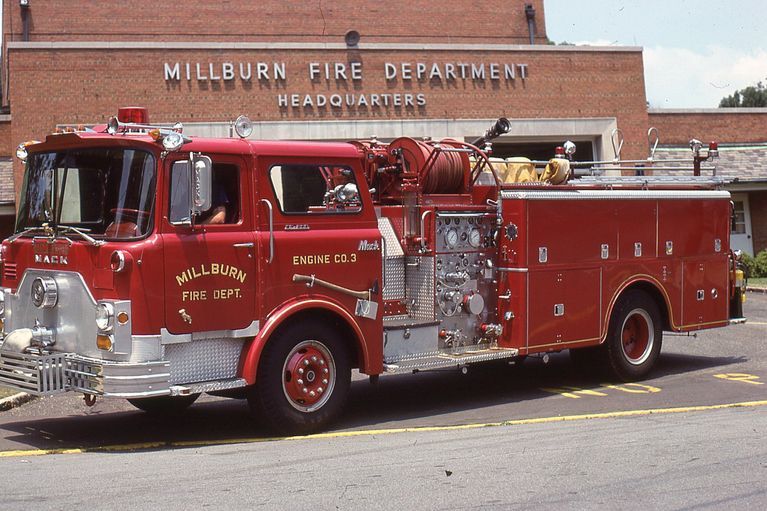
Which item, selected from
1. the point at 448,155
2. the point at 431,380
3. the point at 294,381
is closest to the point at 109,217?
the point at 294,381

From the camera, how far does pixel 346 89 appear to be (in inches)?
1115

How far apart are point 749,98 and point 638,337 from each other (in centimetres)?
7411

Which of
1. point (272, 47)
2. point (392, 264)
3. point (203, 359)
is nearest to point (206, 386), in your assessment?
point (203, 359)

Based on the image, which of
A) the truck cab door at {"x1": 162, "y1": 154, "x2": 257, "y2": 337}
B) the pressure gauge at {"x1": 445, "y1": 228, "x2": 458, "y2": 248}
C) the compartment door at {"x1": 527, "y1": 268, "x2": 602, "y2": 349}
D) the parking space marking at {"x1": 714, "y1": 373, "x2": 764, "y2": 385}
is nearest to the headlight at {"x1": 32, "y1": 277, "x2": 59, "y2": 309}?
the truck cab door at {"x1": 162, "y1": 154, "x2": 257, "y2": 337}

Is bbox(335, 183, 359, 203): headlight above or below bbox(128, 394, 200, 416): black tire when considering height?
above

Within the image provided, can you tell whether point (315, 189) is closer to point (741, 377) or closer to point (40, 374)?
point (40, 374)

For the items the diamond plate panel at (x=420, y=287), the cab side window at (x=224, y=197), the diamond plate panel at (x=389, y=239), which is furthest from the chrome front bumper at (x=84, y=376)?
the diamond plate panel at (x=420, y=287)

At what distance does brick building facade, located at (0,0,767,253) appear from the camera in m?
25.8

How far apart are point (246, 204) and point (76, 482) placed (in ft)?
9.21

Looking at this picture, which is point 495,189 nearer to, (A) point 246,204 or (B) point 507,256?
(B) point 507,256

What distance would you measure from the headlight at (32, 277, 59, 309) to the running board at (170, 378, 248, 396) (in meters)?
1.33

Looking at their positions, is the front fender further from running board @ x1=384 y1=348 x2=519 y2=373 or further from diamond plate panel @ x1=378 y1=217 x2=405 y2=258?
diamond plate panel @ x1=378 y1=217 x2=405 y2=258

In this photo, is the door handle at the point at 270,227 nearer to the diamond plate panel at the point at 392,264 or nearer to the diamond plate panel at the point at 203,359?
the diamond plate panel at the point at 203,359

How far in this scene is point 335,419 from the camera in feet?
30.7
